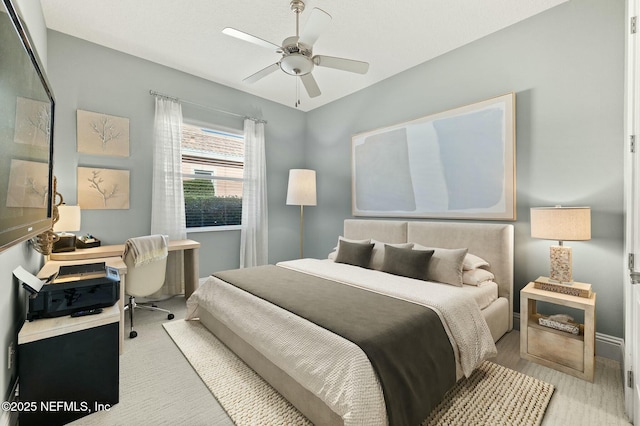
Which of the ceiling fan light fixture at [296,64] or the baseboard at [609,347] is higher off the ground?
the ceiling fan light fixture at [296,64]

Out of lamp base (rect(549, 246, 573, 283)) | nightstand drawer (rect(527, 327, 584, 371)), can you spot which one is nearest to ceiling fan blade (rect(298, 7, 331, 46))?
lamp base (rect(549, 246, 573, 283))

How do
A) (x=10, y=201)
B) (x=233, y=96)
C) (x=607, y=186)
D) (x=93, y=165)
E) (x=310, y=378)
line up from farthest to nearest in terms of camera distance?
1. (x=233, y=96)
2. (x=93, y=165)
3. (x=607, y=186)
4. (x=310, y=378)
5. (x=10, y=201)

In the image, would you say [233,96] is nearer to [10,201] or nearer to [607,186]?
[10,201]

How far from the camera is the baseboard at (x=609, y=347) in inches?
85.5

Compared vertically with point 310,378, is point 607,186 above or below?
above

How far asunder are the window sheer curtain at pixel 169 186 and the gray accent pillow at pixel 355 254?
6.75 ft

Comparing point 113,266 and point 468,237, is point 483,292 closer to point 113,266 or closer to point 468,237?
point 468,237

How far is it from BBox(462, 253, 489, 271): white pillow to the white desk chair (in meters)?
2.92

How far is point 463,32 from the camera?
9.38ft

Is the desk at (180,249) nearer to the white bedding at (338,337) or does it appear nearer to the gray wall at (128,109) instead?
the gray wall at (128,109)

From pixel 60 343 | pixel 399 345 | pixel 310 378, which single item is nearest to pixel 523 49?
pixel 399 345

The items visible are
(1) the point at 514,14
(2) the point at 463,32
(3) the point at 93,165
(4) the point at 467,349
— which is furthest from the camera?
(3) the point at 93,165

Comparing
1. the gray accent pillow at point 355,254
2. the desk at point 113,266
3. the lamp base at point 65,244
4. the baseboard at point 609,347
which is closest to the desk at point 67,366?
the desk at point 113,266

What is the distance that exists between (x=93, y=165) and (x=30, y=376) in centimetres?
240
